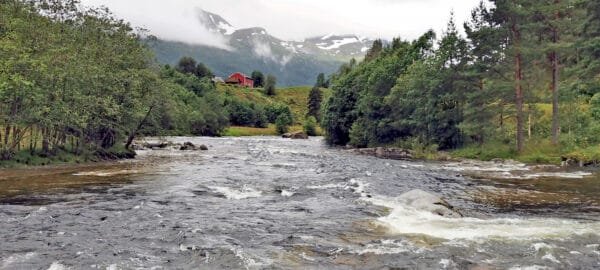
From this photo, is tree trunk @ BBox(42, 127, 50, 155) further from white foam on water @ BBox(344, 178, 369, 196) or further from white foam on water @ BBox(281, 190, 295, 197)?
white foam on water @ BBox(344, 178, 369, 196)

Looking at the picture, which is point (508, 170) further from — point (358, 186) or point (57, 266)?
point (57, 266)

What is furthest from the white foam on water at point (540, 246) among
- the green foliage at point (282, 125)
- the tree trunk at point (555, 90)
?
the green foliage at point (282, 125)

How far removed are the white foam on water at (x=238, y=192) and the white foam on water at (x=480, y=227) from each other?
9334 millimetres

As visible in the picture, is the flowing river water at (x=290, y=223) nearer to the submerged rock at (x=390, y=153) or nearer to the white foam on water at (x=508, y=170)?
the white foam on water at (x=508, y=170)

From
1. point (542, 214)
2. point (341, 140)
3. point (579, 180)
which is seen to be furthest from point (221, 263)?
point (341, 140)

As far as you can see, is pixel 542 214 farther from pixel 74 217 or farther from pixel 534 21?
pixel 534 21

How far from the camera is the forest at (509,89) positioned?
53406 millimetres

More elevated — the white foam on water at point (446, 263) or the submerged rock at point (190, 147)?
the submerged rock at point (190, 147)

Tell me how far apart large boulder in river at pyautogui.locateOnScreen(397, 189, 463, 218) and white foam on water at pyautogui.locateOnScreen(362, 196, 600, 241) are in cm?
45

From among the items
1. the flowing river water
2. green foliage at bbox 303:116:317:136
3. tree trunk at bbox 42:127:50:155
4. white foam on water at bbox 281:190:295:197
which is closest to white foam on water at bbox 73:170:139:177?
the flowing river water

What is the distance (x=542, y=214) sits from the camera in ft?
73.7

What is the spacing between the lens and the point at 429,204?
75.4ft

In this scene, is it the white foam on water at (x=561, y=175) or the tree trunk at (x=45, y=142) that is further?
the tree trunk at (x=45, y=142)

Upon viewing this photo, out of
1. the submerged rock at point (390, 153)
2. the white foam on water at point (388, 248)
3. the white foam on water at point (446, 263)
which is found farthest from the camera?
the submerged rock at point (390, 153)
